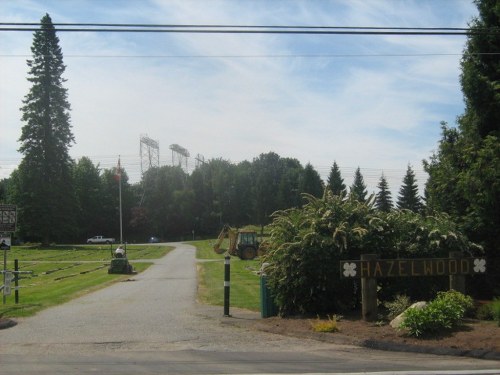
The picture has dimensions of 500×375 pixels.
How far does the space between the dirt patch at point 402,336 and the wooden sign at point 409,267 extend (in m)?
1.08

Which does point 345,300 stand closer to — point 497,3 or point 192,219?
point 497,3

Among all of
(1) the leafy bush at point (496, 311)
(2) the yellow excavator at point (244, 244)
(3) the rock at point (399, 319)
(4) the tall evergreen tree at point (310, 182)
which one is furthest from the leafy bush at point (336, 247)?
(4) the tall evergreen tree at point (310, 182)

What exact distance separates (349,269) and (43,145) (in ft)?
230

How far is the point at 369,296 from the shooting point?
41.4 feet

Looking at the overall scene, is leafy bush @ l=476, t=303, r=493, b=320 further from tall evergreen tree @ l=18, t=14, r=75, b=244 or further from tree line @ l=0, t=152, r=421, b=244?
tree line @ l=0, t=152, r=421, b=244

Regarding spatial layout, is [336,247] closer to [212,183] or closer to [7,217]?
[7,217]

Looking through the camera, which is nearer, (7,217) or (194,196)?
(7,217)

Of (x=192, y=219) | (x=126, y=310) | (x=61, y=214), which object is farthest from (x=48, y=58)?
(x=126, y=310)

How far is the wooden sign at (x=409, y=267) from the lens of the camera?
500 inches

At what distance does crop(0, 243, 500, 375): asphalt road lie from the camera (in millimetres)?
8789

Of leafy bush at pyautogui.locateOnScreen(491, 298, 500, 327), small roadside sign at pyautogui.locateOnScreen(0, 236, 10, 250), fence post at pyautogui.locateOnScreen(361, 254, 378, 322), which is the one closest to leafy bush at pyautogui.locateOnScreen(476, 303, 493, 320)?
leafy bush at pyautogui.locateOnScreen(491, 298, 500, 327)

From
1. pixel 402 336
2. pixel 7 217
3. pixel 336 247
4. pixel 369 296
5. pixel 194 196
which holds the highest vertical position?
pixel 194 196

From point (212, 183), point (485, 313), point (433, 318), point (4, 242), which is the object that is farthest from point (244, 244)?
point (212, 183)

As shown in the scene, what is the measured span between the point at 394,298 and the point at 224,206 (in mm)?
115672
